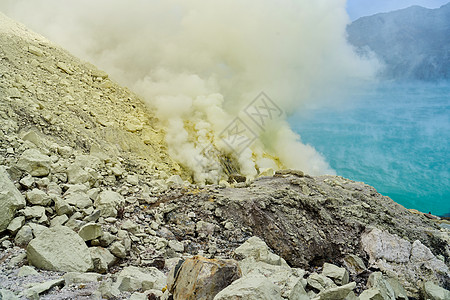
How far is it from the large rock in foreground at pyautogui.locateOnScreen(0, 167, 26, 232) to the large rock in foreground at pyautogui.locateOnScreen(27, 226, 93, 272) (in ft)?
1.70

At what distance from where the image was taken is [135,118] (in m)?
9.20

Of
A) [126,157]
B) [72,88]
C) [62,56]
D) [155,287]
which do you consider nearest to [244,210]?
[155,287]

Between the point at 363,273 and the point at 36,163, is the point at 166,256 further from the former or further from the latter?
the point at 363,273

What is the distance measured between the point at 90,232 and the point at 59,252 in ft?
1.66

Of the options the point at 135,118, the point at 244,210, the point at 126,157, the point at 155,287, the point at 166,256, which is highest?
the point at 135,118

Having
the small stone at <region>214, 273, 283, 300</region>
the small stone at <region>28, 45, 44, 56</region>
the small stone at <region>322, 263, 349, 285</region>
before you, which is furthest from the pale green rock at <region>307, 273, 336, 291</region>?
the small stone at <region>28, 45, 44, 56</region>

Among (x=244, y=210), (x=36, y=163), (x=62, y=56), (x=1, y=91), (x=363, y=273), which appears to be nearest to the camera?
(x=36, y=163)

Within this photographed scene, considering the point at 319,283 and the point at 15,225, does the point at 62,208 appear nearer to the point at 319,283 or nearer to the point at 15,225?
the point at 15,225

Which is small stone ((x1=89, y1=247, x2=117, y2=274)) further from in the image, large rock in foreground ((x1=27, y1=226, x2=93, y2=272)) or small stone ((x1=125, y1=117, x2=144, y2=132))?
small stone ((x1=125, y1=117, x2=144, y2=132))

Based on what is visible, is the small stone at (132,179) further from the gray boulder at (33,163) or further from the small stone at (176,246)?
the small stone at (176,246)

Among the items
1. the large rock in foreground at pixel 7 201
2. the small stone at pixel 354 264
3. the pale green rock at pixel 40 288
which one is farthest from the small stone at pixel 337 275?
the large rock in foreground at pixel 7 201

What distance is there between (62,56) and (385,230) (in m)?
10.3

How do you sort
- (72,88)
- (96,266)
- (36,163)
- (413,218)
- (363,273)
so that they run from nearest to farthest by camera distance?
(96,266) < (36,163) < (363,273) < (413,218) < (72,88)

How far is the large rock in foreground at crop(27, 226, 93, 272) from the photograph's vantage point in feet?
8.90
